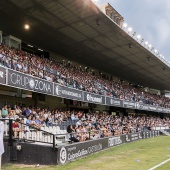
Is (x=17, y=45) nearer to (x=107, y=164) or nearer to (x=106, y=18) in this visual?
(x=106, y=18)

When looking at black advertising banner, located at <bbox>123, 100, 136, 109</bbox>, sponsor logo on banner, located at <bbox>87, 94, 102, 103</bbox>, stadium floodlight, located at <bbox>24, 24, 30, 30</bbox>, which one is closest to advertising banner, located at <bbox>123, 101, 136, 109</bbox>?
Result: black advertising banner, located at <bbox>123, 100, 136, 109</bbox>

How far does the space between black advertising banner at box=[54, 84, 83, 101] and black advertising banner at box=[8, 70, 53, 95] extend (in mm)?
919

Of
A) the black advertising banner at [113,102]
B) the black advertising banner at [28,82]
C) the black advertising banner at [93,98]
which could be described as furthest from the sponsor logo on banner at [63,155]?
the black advertising banner at [113,102]

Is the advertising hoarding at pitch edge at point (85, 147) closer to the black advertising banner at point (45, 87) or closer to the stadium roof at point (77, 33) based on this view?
the black advertising banner at point (45, 87)

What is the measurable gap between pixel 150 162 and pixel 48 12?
39.7ft

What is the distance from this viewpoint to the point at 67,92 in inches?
880

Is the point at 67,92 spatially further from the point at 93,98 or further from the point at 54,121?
the point at 93,98

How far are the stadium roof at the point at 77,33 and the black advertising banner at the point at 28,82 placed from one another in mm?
4725

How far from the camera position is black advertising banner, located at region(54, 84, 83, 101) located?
20933 millimetres

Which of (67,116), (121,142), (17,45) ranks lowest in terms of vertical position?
(121,142)

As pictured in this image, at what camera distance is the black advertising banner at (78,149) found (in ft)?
40.6

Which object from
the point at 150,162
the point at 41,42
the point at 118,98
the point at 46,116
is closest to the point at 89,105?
the point at 118,98

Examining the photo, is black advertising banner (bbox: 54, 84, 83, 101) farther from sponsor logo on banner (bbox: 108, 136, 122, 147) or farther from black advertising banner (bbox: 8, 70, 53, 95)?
sponsor logo on banner (bbox: 108, 136, 122, 147)

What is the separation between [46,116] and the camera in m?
18.5
